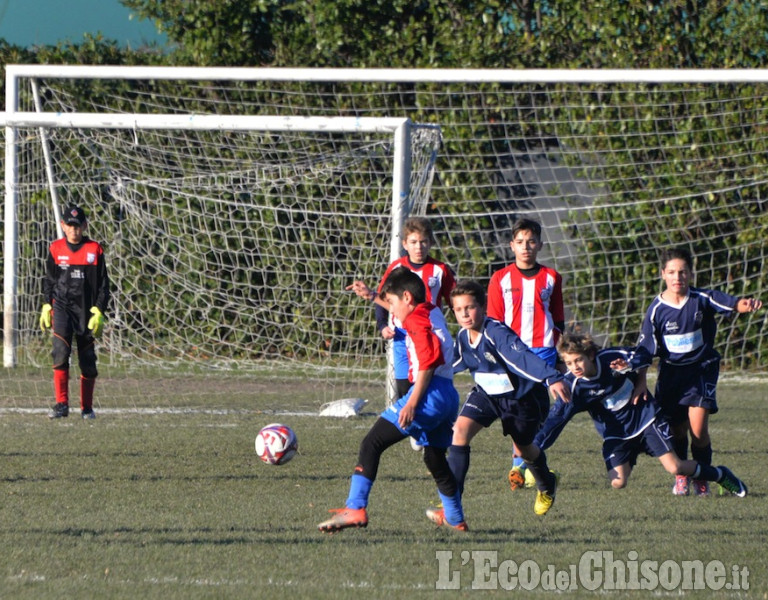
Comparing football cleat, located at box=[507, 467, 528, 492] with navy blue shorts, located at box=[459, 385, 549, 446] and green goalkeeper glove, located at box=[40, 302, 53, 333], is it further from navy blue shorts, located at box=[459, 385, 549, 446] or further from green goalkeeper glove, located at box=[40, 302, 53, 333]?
green goalkeeper glove, located at box=[40, 302, 53, 333]

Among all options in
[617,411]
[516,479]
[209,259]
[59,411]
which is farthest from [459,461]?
[209,259]

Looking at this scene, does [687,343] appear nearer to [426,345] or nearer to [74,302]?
[426,345]

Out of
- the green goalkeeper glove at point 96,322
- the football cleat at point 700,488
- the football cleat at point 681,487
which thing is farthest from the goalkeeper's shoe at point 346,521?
the green goalkeeper glove at point 96,322

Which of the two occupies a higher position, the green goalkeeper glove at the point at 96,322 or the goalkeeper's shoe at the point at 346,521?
the green goalkeeper glove at the point at 96,322

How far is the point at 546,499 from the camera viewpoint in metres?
5.88

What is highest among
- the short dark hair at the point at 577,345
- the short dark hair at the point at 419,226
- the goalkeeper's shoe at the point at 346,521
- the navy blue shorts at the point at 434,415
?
the short dark hair at the point at 419,226

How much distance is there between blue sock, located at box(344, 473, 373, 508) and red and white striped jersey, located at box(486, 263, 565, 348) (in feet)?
6.65

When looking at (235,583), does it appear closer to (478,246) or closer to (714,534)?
(714,534)

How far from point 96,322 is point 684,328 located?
505 centimetres

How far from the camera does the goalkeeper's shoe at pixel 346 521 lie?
519cm

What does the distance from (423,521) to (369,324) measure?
5.91 m

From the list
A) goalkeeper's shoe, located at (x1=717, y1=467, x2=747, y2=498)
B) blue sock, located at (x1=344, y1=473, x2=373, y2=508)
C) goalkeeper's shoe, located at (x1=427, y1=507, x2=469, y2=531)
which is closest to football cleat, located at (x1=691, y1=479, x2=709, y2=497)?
goalkeeper's shoe, located at (x1=717, y1=467, x2=747, y2=498)

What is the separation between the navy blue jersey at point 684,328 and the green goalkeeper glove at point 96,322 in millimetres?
4774

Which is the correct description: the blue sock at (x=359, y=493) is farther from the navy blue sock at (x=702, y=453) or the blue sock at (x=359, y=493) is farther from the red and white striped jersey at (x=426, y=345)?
the navy blue sock at (x=702, y=453)
